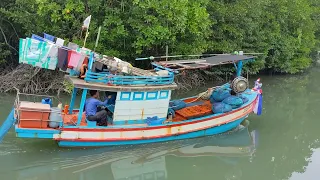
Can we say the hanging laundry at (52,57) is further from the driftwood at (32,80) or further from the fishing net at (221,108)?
the driftwood at (32,80)

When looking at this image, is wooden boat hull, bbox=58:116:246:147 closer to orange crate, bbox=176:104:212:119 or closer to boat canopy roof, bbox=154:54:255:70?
orange crate, bbox=176:104:212:119

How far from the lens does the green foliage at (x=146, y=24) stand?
12.0 meters

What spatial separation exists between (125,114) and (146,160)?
1172 mm

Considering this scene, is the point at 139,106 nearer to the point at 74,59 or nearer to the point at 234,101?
the point at 74,59

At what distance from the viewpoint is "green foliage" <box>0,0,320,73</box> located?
11992 mm

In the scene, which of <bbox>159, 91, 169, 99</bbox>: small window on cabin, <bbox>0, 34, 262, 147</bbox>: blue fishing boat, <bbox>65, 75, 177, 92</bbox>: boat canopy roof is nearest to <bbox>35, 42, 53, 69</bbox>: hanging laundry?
<bbox>0, 34, 262, 147</bbox>: blue fishing boat

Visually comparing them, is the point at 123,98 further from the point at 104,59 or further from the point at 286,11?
the point at 286,11

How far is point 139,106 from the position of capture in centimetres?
877

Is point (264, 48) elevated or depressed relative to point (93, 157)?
elevated

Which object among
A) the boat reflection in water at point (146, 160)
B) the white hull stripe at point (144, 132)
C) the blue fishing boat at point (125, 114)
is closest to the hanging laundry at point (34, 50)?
the blue fishing boat at point (125, 114)

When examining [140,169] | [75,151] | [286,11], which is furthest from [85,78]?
[286,11]

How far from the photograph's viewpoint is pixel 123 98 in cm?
848

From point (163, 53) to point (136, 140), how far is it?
5903 millimetres

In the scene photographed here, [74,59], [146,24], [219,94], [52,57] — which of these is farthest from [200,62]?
[52,57]
